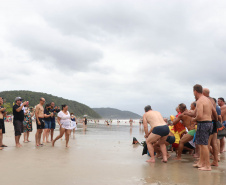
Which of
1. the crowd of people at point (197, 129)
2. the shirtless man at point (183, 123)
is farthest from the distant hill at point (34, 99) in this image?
the shirtless man at point (183, 123)

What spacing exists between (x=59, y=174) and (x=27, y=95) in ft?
428

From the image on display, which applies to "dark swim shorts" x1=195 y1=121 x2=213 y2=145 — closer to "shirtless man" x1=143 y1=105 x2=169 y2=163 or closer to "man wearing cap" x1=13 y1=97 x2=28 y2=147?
"shirtless man" x1=143 y1=105 x2=169 y2=163

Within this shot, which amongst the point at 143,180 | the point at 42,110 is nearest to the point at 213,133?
the point at 143,180

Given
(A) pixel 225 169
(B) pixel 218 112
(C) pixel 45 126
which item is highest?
(B) pixel 218 112

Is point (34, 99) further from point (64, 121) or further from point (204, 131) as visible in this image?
point (204, 131)

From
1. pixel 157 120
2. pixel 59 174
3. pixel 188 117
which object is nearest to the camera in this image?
pixel 59 174

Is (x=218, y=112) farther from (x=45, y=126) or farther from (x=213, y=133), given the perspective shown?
(x=45, y=126)

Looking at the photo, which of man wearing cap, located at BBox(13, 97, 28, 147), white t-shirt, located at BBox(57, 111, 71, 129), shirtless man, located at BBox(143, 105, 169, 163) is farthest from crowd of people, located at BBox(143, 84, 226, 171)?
man wearing cap, located at BBox(13, 97, 28, 147)

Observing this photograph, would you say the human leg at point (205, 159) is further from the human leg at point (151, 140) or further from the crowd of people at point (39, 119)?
the crowd of people at point (39, 119)

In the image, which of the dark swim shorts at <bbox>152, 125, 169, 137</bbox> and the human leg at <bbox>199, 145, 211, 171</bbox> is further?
the dark swim shorts at <bbox>152, 125, 169, 137</bbox>

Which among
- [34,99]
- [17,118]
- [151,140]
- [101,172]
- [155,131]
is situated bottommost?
[101,172]

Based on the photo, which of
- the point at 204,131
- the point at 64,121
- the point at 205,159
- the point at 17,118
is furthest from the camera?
the point at 64,121

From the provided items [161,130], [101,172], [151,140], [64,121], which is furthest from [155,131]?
[64,121]

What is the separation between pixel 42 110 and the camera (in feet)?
29.9
